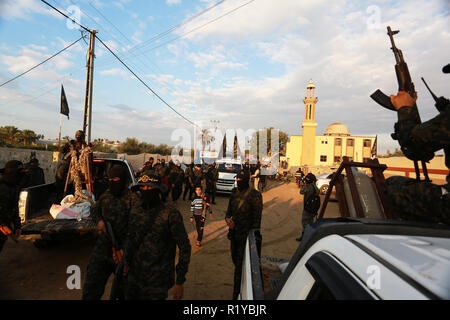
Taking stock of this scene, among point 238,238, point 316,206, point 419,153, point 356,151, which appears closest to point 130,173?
point 238,238

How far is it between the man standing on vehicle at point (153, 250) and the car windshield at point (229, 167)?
1176 centimetres

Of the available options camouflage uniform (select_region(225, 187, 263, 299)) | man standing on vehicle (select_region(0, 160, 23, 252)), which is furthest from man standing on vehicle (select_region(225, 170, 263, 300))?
man standing on vehicle (select_region(0, 160, 23, 252))

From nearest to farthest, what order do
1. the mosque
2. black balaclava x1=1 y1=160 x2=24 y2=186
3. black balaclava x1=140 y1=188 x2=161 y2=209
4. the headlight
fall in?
1. black balaclava x1=140 y1=188 x2=161 y2=209
2. black balaclava x1=1 y1=160 x2=24 y2=186
3. the headlight
4. the mosque

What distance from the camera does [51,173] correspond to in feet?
46.2

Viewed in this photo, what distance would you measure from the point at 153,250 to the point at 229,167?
41.9 ft

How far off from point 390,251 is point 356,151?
51.3 metres

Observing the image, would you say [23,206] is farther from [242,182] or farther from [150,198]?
[242,182]

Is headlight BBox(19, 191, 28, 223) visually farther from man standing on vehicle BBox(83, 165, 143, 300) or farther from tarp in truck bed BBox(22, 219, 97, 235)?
man standing on vehicle BBox(83, 165, 143, 300)

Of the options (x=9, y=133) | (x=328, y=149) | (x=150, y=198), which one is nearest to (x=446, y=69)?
(x=150, y=198)

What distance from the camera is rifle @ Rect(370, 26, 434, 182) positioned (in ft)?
5.48

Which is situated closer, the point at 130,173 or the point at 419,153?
the point at 419,153

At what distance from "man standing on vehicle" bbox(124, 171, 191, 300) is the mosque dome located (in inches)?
2029

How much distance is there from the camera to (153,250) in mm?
2422
